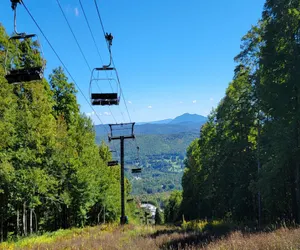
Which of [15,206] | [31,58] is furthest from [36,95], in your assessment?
[15,206]

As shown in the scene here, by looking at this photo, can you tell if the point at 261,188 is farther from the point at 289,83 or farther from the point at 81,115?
the point at 81,115

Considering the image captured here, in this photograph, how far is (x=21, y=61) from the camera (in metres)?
22.9

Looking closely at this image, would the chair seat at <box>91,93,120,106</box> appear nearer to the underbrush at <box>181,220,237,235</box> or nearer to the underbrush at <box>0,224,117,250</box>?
the underbrush at <box>0,224,117,250</box>

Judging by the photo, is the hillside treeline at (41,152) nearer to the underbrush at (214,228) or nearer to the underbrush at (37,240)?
the underbrush at (37,240)

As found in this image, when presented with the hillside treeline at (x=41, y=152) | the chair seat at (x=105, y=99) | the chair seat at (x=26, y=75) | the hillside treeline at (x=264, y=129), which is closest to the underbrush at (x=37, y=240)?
the hillside treeline at (x=41, y=152)

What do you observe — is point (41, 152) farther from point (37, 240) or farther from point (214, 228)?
point (214, 228)

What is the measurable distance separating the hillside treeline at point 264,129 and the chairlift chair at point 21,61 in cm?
1246

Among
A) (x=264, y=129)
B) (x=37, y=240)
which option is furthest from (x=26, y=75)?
(x=264, y=129)

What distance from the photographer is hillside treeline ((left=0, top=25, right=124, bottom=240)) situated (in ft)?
60.9

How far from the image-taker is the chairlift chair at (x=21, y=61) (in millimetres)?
8281

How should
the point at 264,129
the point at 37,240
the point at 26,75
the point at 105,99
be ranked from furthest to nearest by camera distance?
the point at 264,129
the point at 37,240
the point at 105,99
the point at 26,75

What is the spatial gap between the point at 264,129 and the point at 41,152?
15.6 m

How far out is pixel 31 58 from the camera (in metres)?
24.5

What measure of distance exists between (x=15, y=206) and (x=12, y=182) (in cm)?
530
